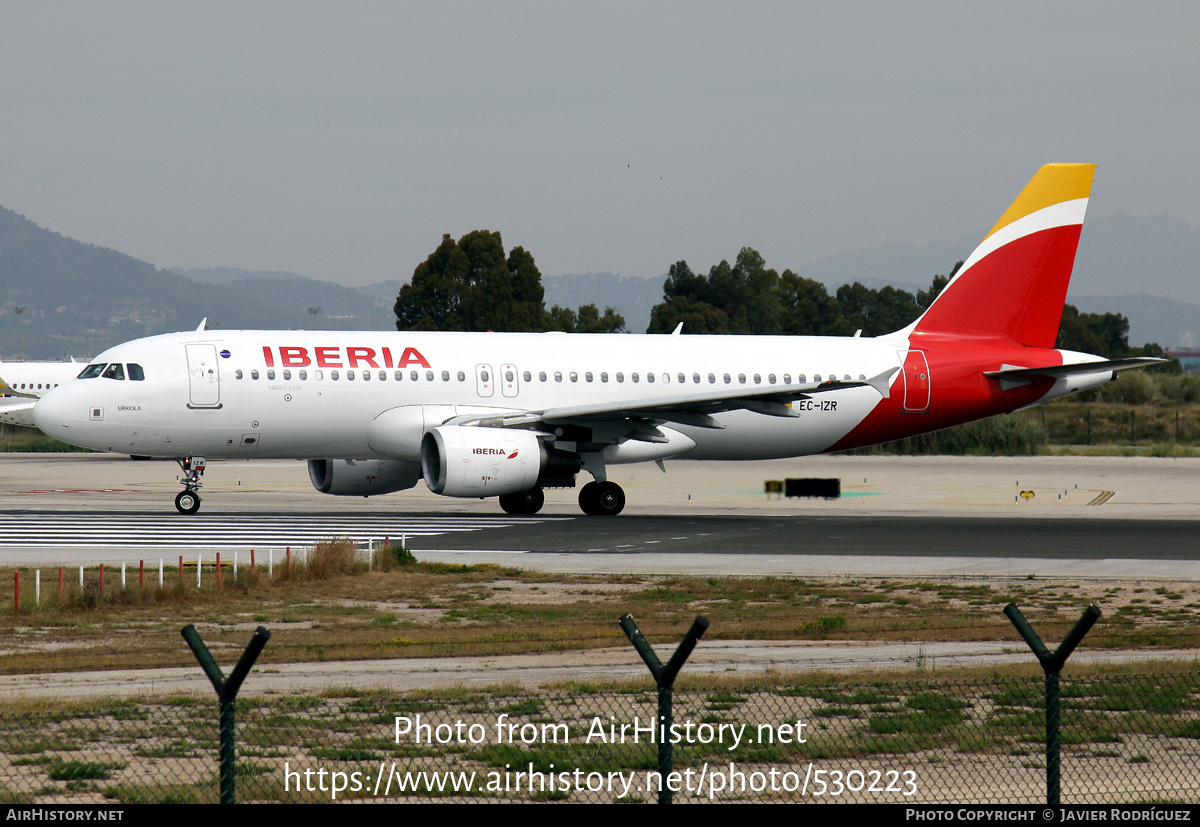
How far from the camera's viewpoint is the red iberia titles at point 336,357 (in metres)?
31.2

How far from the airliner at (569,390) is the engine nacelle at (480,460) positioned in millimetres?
42

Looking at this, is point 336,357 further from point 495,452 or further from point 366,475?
point 495,452

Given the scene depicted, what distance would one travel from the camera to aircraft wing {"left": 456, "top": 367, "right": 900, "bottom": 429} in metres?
30.2

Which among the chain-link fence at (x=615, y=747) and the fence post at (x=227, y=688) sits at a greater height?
the fence post at (x=227, y=688)

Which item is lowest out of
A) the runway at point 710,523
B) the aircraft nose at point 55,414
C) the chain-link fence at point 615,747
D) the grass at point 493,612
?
the runway at point 710,523

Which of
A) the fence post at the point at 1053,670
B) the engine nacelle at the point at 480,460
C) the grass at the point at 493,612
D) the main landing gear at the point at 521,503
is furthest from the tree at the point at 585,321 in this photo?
the fence post at the point at 1053,670

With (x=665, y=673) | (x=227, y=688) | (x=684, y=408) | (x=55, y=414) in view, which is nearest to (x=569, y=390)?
(x=684, y=408)

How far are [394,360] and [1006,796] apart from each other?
23.9 meters

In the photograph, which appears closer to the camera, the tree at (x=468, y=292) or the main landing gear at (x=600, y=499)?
the main landing gear at (x=600, y=499)

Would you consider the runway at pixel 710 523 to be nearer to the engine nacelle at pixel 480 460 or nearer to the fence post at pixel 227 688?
the engine nacelle at pixel 480 460

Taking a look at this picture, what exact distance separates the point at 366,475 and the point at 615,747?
23826mm

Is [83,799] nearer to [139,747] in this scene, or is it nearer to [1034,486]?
[139,747]

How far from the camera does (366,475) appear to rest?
33469mm

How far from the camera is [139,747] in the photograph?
10.3 meters
